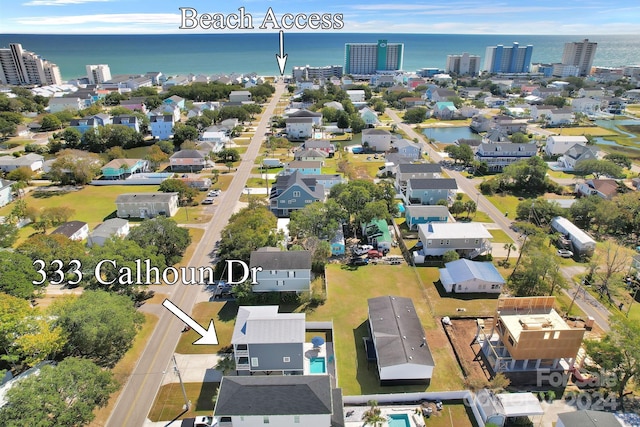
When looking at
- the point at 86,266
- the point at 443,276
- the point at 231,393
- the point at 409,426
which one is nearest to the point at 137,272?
the point at 86,266

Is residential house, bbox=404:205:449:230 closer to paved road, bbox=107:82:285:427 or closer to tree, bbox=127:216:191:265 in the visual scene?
paved road, bbox=107:82:285:427

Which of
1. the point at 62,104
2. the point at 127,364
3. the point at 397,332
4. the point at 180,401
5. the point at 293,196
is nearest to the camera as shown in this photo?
the point at 180,401

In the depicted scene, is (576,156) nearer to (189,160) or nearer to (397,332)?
(397,332)

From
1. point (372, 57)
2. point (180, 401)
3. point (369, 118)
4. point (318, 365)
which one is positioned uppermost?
point (372, 57)

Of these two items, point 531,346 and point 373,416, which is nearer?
point 373,416

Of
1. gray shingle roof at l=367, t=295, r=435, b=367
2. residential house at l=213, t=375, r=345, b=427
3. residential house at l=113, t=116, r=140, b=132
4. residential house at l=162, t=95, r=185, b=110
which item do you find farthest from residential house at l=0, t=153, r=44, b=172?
gray shingle roof at l=367, t=295, r=435, b=367

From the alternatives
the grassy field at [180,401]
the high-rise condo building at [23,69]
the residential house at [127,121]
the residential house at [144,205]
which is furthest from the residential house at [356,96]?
the high-rise condo building at [23,69]

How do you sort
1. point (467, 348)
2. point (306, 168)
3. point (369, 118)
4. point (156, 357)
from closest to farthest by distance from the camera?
point (156, 357) → point (467, 348) → point (306, 168) → point (369, 118)

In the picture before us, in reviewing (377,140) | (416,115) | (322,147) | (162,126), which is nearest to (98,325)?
(322,147)
